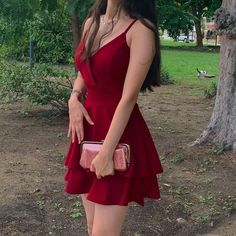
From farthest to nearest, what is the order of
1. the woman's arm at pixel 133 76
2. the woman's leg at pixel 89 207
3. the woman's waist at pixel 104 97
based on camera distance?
the woman's leg at pixel 89 207
the woman's waist at pixel 104 97
the woman's arm at pixel 133 76

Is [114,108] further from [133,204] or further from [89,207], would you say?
[133,204]

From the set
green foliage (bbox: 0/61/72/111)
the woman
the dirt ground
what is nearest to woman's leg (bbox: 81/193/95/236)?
the woman

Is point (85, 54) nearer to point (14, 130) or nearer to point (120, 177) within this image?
point (120, 177)

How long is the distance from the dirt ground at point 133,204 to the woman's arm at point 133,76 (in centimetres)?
180

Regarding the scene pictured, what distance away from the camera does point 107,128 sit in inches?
98.0

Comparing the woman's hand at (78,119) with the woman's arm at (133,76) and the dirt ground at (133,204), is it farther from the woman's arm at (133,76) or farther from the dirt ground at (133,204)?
the dirt ground at (133,204)

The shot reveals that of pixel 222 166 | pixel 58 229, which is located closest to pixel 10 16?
pixel 222 166

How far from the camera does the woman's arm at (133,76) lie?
2.34m

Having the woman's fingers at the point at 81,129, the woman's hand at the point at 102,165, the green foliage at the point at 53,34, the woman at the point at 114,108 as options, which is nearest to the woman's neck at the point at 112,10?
the woman at the point at 114,108

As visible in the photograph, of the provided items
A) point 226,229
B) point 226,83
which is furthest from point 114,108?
point 226,83

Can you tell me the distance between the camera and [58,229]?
4.05 metres

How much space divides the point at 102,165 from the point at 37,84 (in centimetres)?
513

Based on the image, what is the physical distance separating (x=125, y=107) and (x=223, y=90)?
3720 millimetres

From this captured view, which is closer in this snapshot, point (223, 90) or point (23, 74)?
point (223, 90)
